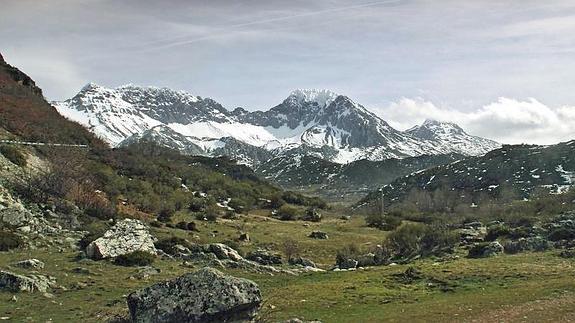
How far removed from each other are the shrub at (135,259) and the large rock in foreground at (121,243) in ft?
3.37

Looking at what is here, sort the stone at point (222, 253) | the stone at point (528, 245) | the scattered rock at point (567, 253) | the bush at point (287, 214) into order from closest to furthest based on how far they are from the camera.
Answer: 1. the scattered rock at point (567, 253)
2. the stone at point (528, 245)
3. the stone at point (222, 253)
4. the bush at point (287, 214)

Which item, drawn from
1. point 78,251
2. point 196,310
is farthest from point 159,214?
point 196,310

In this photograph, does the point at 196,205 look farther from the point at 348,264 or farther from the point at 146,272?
the point at 146,272

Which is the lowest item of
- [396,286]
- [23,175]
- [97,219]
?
[396,286]

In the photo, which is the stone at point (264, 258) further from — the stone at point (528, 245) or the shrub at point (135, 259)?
the stone at point (528, 245)

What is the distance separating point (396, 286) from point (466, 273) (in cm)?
517

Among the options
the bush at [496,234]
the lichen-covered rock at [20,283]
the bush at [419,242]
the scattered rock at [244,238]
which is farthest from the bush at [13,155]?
the bush at [496,234]

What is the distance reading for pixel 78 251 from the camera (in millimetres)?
45281

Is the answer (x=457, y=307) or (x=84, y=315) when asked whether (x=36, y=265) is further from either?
(x=457, y=307)

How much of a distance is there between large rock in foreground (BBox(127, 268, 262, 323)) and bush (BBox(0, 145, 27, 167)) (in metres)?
48.2

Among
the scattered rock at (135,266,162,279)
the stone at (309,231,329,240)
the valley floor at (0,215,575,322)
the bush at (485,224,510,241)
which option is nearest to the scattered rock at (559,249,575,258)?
the valley floor at (0,215,575,322)

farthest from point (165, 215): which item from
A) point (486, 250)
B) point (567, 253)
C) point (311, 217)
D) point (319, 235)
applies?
point (567, 253)

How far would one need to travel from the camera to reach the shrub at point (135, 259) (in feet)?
140

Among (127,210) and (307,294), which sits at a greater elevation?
(127,210)
